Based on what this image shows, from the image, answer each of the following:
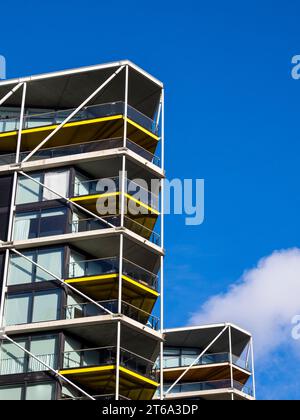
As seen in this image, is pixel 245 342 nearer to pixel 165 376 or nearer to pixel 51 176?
pixel 165 376

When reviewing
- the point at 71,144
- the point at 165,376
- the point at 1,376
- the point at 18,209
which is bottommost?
the point at 1,376

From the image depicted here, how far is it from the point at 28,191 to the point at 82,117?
6247 millimetres

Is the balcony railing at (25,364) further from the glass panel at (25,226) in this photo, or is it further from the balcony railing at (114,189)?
the balcony railing at (114,189)

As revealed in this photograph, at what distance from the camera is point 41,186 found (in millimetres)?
61094

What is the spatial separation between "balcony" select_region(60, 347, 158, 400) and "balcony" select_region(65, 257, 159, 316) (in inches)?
115

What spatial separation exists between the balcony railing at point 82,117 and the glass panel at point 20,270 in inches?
396

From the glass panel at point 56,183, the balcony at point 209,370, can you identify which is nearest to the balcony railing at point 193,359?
the balcony at point 209,370

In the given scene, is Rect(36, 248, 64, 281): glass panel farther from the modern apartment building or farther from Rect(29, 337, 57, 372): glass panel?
Rect(29, 337, 57, 372): glass panel

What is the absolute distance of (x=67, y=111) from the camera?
63.6 m

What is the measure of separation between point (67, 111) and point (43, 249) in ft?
34.7

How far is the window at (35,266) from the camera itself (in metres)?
57.4

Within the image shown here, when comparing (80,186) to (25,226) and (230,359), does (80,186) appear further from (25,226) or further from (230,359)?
(230,359)
